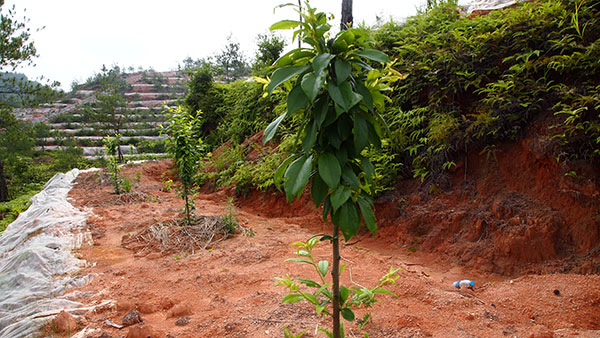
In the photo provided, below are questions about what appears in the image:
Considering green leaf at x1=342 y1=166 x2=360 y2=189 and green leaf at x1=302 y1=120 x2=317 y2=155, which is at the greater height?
green leaf at x1=302 y1=120 x2=317 y2=155

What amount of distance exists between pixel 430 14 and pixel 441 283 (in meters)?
4.88

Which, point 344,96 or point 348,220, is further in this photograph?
point 348,220

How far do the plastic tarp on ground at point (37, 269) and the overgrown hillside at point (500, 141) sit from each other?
3.38 metres

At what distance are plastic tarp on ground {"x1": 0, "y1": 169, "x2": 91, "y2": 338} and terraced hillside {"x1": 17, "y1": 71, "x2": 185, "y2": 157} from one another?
12136 millimetres

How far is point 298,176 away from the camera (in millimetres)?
1303

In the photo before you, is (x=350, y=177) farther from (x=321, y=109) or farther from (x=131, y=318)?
(x=131, y=318)

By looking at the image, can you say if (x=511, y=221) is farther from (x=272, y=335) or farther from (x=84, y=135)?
(x=84, y=135)

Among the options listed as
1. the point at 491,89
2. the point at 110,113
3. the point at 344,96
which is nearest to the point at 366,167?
the point at 344,96

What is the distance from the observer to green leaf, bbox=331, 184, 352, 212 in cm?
125

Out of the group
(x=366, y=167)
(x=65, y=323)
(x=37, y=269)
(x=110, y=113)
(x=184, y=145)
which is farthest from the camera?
(x=110, y=113)

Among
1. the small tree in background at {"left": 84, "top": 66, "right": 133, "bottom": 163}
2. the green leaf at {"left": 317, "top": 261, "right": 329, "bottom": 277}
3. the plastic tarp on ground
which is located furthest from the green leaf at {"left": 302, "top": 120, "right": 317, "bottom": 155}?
the small tree in background at {"left": 84, "top": 66, "right": 133, "bottom": 163}

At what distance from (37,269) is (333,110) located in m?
3.61

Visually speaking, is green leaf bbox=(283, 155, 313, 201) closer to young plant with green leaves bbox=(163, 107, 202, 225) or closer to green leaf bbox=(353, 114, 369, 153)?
green leaf bbox=(353, 114, 369, 153)

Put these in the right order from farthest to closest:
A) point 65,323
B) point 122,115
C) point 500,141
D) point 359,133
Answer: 1. point 122,115
2. point 500,141
3. point 65,323
4. point 359,133
